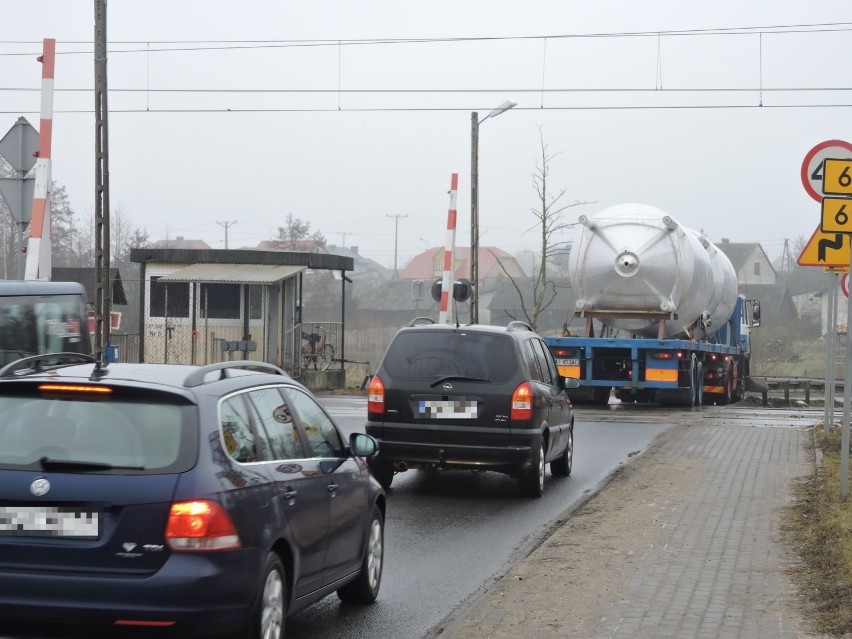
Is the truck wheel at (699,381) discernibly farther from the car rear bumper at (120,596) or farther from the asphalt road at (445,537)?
A: the car rear bumper at (120,596)

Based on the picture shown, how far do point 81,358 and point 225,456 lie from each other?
193 cm

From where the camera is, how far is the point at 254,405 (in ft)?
19.7

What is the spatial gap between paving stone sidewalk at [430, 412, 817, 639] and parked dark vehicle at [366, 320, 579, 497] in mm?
1010

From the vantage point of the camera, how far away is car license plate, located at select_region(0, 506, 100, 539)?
5.11 m

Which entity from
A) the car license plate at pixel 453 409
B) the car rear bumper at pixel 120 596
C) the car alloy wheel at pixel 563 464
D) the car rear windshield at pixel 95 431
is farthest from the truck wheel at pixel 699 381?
the car rear bumper at pixel 120 596

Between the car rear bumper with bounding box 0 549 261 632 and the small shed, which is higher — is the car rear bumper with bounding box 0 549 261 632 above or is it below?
below

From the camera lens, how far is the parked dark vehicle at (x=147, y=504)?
5062 millimetres

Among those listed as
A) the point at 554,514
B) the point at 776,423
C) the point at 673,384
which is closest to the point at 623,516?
the point at 554,514

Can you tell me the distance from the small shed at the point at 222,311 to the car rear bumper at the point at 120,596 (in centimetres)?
2668

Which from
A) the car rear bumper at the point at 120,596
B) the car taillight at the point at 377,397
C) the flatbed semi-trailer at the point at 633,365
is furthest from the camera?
the flatbed semi-trailer at the point at 633,365

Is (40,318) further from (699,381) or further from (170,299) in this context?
(170,299)

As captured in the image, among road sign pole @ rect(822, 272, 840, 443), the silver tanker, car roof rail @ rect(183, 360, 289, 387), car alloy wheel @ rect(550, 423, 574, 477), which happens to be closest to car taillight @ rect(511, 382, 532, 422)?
car alloy wheel @ rect(550, 423, 574, 477)

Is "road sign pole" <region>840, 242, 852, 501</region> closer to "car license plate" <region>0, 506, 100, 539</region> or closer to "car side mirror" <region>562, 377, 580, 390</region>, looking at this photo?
"car side mirror" <region>562, 377, 580, 390</region>

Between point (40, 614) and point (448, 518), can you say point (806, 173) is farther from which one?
point (40, 614)
